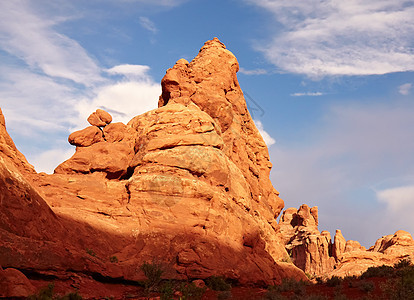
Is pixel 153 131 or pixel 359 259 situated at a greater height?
pixel 153 131

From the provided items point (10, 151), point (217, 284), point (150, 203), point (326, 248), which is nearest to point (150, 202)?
point (150, 203)

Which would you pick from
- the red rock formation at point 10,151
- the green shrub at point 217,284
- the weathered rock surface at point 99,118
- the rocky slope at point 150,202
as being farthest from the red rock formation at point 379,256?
the red rock formation at point 10,151

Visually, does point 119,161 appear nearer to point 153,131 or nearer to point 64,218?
point 153,131

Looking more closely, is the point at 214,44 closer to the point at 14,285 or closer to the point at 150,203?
the point at 150,203

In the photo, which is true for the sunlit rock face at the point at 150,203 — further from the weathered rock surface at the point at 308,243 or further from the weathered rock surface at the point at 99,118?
the weathered rock surface at the point at 308,243

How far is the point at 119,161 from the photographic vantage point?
100 ft

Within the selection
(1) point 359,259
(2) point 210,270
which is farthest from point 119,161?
(1) point 359,259

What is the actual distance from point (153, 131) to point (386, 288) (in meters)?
21.0

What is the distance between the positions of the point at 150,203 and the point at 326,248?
201 feet

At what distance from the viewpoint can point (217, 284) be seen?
21.2 metres

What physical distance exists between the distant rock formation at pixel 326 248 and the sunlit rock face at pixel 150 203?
92.1 feet

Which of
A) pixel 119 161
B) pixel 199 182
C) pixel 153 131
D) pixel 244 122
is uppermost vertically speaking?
pixel 244 122

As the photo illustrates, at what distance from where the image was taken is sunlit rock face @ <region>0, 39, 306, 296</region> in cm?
1780

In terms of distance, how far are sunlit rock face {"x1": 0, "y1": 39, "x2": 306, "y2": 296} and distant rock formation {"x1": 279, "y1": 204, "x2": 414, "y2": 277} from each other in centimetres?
2807
